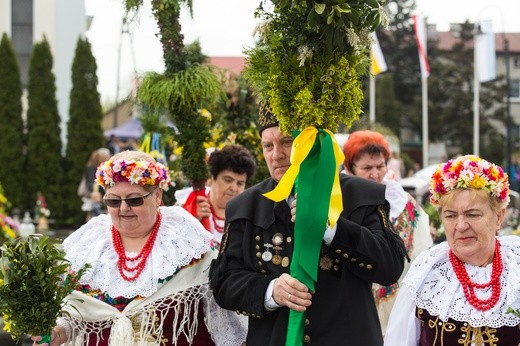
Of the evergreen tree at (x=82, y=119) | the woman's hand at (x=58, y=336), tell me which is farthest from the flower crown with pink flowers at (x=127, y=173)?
the evergreen tree at (x=82, y=119)

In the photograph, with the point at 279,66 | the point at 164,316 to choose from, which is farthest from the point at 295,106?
the point at 164,316

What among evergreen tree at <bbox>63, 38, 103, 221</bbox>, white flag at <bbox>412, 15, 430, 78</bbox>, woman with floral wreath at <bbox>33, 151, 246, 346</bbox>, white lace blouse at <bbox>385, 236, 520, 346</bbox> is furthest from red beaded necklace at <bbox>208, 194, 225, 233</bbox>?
white flag at <bbox>412, 15, 430, 78</bbox>

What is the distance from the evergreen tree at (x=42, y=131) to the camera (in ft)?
76.0

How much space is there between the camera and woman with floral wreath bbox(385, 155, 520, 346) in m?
4.03

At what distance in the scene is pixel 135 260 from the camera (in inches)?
190

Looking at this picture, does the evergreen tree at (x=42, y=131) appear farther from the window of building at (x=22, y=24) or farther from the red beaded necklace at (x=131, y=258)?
the red beaded necklace at (x=131, y=258)

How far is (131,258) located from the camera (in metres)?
4.82

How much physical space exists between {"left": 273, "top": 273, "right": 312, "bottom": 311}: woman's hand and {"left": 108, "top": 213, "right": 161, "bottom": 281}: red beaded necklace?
3.58 feet

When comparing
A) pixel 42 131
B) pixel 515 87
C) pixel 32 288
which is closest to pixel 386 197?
pixel 32 288

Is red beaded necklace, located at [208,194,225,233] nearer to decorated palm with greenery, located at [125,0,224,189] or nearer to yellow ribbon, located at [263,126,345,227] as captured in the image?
decorated palm with greenery, located at [125,0,224,189]

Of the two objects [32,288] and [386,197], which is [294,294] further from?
[386,197]

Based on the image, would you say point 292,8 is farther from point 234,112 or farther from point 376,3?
point 234,112

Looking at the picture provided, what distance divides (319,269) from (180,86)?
193cm

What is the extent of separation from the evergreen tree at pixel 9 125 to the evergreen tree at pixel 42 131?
0.27 meters
